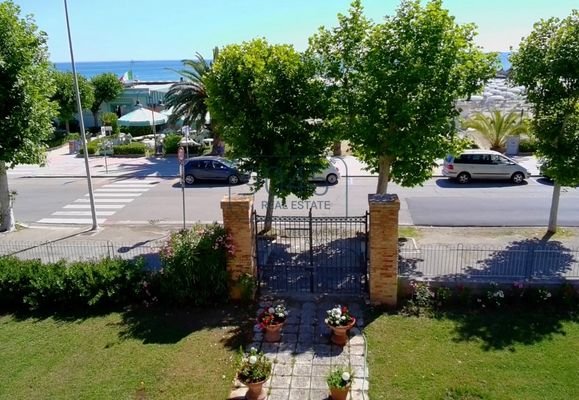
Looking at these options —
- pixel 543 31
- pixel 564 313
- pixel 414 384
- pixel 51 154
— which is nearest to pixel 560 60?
pixel 543 31

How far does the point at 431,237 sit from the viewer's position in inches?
703

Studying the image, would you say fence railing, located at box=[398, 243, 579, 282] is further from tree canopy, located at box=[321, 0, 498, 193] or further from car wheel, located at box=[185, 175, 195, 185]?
car wheel, located at box=[185, 175, 195, 185]

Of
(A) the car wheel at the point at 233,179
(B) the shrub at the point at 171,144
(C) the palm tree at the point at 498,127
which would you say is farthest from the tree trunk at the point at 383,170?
(B) the shrub at the point at 171,144

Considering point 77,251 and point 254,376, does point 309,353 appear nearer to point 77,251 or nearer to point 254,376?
point 254,376

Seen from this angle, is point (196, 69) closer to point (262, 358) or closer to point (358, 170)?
point (358, 170)

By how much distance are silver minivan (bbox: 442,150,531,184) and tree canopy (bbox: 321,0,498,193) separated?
10245 millimetres

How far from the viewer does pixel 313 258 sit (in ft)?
51.4

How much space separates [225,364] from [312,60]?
889 cm

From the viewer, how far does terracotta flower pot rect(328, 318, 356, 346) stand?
1085 cm

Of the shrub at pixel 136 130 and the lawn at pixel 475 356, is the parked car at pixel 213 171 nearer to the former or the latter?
the lawn at pixel 475 356

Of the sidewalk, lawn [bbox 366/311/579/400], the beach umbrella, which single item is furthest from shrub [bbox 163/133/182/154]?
lawn [bbox 366/311/579/400]

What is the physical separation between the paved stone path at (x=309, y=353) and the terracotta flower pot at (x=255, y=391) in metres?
0.20

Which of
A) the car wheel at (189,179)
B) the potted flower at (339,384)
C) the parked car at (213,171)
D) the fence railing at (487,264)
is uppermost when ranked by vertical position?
the parked car at (213,171)

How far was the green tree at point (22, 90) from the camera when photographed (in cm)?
1681
